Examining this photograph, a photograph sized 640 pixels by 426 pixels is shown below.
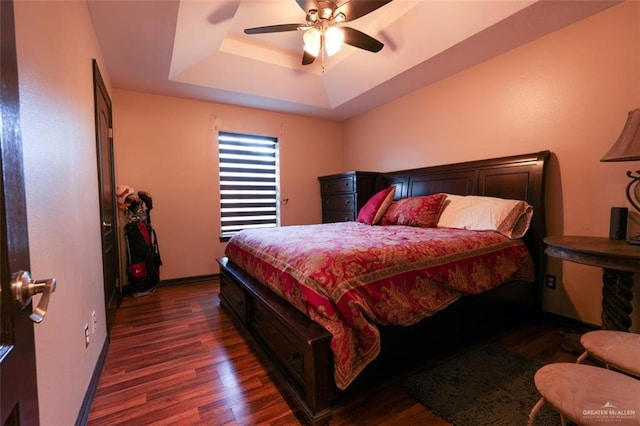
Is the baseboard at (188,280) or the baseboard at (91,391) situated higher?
the baseboard at (91,391)

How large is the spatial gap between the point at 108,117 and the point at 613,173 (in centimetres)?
445

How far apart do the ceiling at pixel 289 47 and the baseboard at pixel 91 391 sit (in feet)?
7.95

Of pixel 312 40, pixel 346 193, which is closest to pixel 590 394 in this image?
pixel 312 40

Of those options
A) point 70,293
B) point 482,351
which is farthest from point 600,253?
point 70,293

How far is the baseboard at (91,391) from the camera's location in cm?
137

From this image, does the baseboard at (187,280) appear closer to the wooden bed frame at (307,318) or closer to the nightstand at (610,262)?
the wooden bed frame at (307,318)

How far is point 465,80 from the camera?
9.97 feet

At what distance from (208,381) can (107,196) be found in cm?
193

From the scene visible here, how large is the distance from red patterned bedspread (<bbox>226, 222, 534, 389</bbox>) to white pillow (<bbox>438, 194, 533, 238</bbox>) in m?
0.16

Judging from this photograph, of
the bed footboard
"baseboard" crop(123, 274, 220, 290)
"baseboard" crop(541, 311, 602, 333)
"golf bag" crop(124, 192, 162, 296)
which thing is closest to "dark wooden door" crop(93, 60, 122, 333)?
"golf bag" crop(124, 192, 162, 296)

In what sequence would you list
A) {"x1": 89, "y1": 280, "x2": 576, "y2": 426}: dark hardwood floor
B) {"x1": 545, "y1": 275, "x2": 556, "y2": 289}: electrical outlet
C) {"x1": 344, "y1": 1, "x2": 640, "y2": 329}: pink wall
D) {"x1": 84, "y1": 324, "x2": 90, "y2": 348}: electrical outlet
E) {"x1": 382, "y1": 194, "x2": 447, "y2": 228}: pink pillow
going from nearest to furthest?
{"x1": 89, "y1": 280, "x2": 576, "y2": 426}: dark hardwood floor
{"x1": 84, "y1": 324, "x2": 90, "y2": 348}: electrical outlet
{"x1": 344, "y1": 1, "x2": 640, "y2": 329}: pink wall
{"x1": 545, "y1": 275, "x2": 556, "y2": 289}: electrical outlet
{"x1": 382, "y1": 194, "x2": 447, "y2": 228}: pink pillow

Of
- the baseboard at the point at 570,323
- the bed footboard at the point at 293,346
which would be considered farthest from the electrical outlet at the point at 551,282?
the bed footboard at the point at 293,346

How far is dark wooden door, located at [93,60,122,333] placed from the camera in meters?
2.20

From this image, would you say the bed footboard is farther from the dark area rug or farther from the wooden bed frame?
the dark area rug
